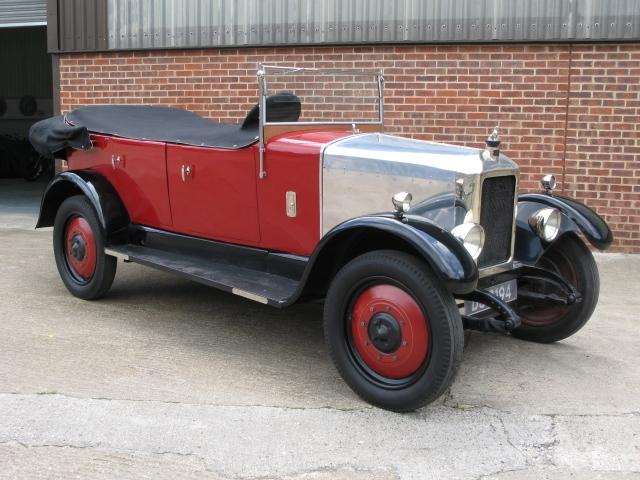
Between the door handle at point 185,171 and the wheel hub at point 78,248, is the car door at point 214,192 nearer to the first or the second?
the door handle at point 185,171

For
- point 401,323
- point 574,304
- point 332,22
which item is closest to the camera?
point 401,323

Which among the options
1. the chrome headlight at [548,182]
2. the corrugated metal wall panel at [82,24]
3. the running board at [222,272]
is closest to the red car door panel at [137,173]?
the running board at [222,272]

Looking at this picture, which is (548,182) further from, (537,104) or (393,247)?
(537,104)

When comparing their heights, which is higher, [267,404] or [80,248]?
[80,248]

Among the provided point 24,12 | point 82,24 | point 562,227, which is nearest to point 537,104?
point 562,227

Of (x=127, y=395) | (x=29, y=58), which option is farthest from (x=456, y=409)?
(x=29, y=58)

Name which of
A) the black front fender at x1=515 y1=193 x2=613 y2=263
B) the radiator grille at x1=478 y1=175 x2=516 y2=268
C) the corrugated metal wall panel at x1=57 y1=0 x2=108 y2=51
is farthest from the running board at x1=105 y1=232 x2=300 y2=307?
the corrugated metal wall panel at x1=57 y1=0 x2=108 y2=51

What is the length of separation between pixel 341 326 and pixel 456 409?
0.69m

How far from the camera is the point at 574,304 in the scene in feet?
14.6

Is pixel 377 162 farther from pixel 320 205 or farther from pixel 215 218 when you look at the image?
pixel 215 218

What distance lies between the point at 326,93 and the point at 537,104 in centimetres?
314

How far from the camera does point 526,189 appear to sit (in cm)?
749

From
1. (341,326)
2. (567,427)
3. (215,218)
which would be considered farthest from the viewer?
(215,218)

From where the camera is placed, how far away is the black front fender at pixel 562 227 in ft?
14.2
